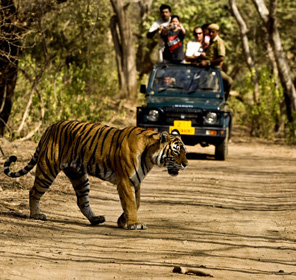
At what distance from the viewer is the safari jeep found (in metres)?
14.7

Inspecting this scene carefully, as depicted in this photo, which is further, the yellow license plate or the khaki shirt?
the khaki shirt

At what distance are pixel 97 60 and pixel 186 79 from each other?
15.7 meters

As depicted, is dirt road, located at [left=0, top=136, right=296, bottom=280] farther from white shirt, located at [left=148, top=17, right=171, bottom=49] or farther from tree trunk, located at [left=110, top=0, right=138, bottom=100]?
tree trunk, located at [left=110, top=0, right=138, bottom=100]

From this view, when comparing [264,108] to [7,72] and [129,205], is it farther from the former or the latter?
[129,205]

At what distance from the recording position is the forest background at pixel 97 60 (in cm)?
1433

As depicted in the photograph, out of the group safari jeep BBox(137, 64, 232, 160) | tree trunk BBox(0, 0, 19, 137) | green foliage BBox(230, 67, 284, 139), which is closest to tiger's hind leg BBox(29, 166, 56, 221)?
tree trunk BBox(0, 0, 19, 137)

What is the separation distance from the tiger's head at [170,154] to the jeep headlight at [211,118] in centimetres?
710

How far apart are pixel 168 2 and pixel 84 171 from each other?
86.6ft

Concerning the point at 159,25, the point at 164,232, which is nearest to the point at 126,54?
the point at 159,25

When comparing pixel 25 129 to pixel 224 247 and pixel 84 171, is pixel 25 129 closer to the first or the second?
pixel 84 171

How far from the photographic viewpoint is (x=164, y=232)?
745 centimetres

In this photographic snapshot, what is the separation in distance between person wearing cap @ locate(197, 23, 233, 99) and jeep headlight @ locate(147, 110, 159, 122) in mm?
1954

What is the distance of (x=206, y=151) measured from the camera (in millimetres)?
17641

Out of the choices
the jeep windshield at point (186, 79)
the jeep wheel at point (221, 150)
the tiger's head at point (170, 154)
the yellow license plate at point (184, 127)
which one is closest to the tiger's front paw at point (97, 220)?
the tiger's head at point (170, 154)
